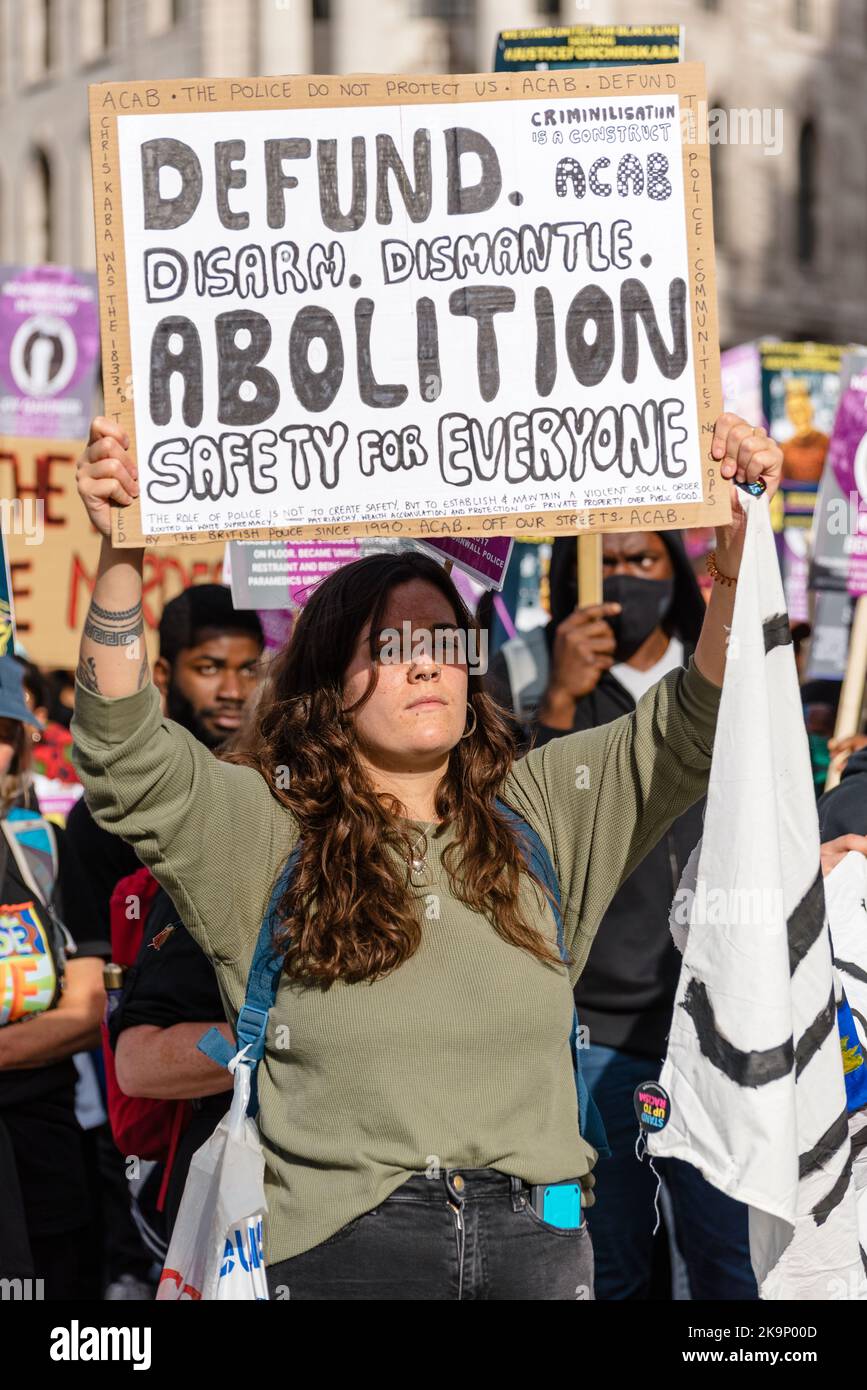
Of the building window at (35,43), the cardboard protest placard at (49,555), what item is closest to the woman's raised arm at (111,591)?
the cardboard protest placard at (49,555)

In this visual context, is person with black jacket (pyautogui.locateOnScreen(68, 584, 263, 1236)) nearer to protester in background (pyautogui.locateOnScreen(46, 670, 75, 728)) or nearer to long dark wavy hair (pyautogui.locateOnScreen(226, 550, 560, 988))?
long dark wavy hair (pyautogui.locateOnScreen(226, 550, 560, 988))

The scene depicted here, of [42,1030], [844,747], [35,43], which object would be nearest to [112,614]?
[42,1030]

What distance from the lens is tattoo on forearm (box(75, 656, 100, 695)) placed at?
2.63 meters

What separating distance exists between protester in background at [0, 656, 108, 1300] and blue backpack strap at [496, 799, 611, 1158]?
145cm

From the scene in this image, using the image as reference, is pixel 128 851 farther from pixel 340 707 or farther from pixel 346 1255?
pixel 346 1255

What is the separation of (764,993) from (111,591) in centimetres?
115

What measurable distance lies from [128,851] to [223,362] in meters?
1.60

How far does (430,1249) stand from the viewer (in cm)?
260

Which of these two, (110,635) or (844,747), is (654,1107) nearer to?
(110,635)

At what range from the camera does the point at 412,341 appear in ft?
9.61

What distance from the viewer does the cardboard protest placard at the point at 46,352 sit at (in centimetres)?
Answer: 1038

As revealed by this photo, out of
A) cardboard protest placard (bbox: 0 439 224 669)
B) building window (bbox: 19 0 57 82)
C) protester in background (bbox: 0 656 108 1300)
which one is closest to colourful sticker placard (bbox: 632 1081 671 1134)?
protester in background (bbox: 0 656 108 1300)

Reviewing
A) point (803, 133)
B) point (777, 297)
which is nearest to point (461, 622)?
point (777, 297)

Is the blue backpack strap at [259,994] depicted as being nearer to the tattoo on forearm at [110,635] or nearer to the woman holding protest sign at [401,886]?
the woman holding protest sign at [401,886]
